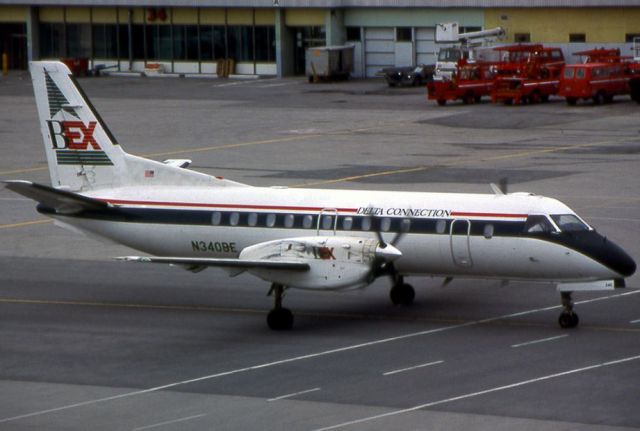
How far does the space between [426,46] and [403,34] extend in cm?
211

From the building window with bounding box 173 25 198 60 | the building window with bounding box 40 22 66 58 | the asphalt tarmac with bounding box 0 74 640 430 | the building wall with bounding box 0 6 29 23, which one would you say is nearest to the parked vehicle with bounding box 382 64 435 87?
the building window with bounding box 173 25 198 60

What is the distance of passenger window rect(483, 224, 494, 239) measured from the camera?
27.9 meters

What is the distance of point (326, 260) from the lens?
90.4 ft

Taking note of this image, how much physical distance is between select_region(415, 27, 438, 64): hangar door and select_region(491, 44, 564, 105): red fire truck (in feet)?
39.5

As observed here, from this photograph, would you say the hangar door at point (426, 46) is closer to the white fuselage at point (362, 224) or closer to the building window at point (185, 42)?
the building window at point (185, 42)

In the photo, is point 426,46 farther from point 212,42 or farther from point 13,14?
point 13,14

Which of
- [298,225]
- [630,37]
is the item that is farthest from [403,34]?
[298,225]

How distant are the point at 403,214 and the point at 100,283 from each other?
353 inches

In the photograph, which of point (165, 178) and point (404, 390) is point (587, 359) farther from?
point (165, 178)

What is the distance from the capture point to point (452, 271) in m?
28.5

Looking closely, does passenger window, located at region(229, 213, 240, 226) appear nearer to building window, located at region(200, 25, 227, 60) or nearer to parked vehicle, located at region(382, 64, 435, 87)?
parked vehicle, located at region(382, 64, 435, 87)

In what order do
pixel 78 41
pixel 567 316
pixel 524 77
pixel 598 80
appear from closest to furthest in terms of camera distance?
1. pixel 567 316
2. pixel 598 80
3. pixel 524 77
4. pixel 78 41

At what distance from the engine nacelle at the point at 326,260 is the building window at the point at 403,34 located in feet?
224

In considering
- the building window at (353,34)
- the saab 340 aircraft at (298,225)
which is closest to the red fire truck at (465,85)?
the building window at (353,34)
